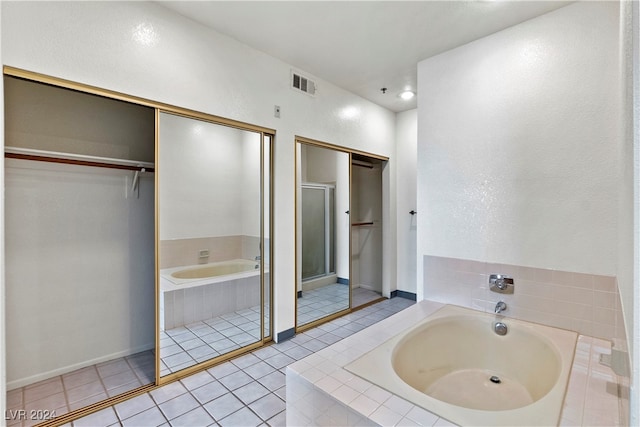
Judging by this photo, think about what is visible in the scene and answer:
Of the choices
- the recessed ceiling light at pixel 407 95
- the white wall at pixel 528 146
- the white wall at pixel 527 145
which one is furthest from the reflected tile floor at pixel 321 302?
the recessed ceiling light at pixel 407 95

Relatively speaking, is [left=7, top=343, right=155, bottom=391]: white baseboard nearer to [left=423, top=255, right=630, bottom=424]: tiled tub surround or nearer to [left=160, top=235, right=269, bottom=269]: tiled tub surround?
[left=160, top=235, right=269, bottom=269]: tiled tub surround

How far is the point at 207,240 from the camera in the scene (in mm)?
2691

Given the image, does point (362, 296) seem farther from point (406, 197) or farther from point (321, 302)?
point (406, 197)

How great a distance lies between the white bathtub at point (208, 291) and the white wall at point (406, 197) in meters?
2.15

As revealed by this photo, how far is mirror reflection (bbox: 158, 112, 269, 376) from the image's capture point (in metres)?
2.32

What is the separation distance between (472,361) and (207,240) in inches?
91.7

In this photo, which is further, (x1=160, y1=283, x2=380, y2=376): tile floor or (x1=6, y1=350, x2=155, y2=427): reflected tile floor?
(x1=160, y1=283, x2=380, y2=376): tile floor

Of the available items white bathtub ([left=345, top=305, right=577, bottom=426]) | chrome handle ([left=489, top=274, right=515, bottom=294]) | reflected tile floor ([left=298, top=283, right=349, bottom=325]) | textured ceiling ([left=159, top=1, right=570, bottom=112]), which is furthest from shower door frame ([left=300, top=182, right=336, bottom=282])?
chrome handle ([left=489, top=274, right=515, bottom=294])

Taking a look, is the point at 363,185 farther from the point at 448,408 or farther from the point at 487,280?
the point at 448,408

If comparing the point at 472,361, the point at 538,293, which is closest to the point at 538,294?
the point at 538,293

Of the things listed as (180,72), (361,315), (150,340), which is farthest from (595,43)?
(150,340)

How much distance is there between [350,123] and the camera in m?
3.60

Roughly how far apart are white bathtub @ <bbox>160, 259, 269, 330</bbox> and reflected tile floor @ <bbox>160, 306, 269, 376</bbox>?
59 millimetres

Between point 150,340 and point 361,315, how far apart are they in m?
2.23
